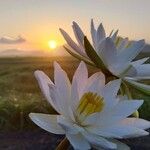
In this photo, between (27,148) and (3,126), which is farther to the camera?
(3,126)

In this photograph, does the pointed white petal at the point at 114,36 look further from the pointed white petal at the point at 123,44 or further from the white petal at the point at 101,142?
the white petal at the point at 101,142

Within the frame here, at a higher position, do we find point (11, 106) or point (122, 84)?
point (122, 84)

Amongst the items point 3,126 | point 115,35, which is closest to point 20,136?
point 3,126

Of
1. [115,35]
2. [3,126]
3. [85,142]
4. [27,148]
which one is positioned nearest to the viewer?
[85,142]

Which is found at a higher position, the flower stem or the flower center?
the flower center

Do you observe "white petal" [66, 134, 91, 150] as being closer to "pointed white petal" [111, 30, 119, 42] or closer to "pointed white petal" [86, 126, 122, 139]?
"pointed white petal" [86, 126, 122, 139]

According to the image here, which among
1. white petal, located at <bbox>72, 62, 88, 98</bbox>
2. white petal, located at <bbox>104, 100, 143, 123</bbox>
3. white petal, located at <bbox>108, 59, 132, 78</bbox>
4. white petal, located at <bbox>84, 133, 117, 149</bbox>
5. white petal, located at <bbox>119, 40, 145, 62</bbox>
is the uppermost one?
white petal, located at <bbox>119, 40, 145, 62</bbox>

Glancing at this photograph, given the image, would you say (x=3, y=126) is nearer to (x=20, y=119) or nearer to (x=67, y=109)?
(x=20, y=119)

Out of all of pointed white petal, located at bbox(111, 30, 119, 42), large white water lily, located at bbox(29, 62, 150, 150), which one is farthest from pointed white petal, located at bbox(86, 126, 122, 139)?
pointed white petal, located at bbox(111, 30, 119, 42)
